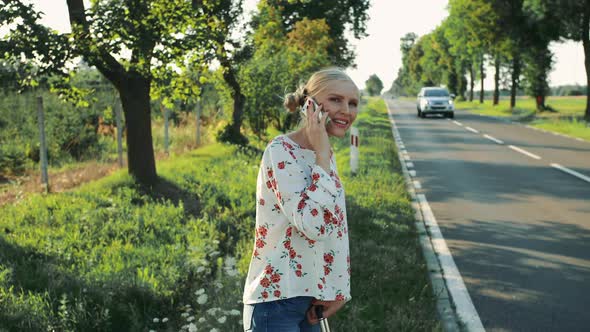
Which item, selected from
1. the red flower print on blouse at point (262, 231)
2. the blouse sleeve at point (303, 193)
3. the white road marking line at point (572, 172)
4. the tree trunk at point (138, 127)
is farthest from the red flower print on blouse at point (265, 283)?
the white road marking line at point (572, 172)

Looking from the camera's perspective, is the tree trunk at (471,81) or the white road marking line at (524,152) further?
the tree trunk at (471,81)

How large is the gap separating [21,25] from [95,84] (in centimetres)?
1314

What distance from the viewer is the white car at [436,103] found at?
32384 mm

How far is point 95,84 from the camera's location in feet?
62.8

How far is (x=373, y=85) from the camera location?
163375 millimetres

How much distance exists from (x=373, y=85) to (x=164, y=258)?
161 meters

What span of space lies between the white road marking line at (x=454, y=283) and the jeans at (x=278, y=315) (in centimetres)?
247

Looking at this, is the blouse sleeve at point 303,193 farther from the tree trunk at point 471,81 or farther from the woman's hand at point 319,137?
the tree trunk at point 471,81

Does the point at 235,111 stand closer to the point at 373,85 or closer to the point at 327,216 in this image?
the point at 327,216

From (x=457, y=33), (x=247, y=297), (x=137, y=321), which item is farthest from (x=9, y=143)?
(x=457, y=33)

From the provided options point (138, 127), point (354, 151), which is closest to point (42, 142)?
point (138, 127)

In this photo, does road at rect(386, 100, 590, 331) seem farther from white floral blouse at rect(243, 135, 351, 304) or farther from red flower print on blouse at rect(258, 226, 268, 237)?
red flower print on blouse at rect(258, 226, 268, 237)

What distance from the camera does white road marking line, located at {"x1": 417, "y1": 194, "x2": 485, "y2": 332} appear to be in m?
4.30

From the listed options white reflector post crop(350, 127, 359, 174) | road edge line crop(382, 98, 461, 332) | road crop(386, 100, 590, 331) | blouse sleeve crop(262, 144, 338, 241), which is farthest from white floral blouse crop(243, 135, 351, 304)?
white reflector post crop(350, 127, 359, 174)
